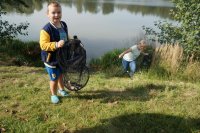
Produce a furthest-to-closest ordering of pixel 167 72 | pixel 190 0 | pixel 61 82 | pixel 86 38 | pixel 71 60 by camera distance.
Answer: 1. pixel 86 38
2. pixel 190 0
3. pixel 167 72
4. pixel 61 82
5. pixel 71 60

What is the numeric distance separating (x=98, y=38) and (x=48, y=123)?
15.5 meters

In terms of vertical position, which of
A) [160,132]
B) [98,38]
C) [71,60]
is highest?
[71,60]

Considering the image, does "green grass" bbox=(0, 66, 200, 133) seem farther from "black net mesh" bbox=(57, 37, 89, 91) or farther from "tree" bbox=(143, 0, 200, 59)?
"tree" bbox=(143, 0, 200, 59)

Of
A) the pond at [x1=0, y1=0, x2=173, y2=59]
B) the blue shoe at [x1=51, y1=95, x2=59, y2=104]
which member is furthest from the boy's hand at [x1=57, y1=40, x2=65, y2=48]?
the pond at [x1=0, y1=0, x2=173, y2=59]

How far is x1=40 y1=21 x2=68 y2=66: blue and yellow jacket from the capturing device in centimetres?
501

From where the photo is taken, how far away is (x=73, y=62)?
5.17 m

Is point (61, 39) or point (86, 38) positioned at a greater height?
point (61, 39)

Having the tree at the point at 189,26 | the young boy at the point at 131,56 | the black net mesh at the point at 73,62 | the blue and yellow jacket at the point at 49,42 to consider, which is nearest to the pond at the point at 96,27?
the tree at the point at 189,26

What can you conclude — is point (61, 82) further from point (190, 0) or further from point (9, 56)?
point (9, 56)

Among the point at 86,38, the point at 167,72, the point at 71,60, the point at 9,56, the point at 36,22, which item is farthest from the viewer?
the point at 36,22

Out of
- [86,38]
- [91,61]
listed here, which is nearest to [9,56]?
[91,61]

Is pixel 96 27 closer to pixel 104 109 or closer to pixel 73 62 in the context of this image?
pixel 73 62

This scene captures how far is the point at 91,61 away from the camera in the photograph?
46.3ft

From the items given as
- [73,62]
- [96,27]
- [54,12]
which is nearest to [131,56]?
[73,62]
